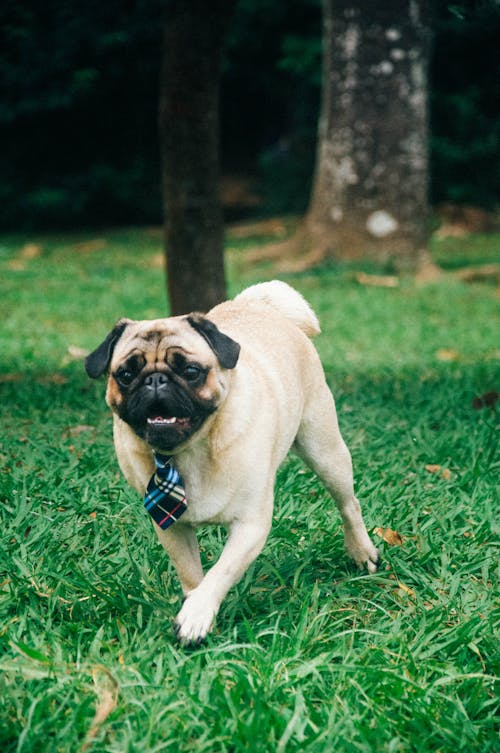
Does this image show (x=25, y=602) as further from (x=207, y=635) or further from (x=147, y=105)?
(x=147, y=105)

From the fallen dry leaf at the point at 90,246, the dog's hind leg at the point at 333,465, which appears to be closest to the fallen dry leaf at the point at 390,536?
the dog's hind leg at the point at 333,465

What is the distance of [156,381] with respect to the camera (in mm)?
2875

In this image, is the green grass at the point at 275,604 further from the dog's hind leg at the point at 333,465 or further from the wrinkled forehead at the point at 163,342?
the wrinkled forehead at the point at 163,342

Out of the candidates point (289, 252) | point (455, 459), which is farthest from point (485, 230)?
point (455, 459)

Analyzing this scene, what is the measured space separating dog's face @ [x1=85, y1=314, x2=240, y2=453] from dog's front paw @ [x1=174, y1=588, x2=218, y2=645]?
484 millimetres

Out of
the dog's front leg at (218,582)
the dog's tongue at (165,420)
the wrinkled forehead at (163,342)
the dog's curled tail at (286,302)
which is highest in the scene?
the wrinkled forehead at (163,342)

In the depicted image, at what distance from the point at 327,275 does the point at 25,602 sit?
798cm

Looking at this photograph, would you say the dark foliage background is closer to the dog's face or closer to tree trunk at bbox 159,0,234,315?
tree trunk at bbox 159,0,234,315

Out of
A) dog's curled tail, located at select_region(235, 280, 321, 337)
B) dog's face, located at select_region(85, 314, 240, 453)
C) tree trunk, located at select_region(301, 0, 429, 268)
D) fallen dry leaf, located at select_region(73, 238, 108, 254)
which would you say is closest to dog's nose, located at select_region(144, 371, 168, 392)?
dog's face, located at select_region(85, 314, 240, 453)

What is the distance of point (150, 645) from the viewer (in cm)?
289

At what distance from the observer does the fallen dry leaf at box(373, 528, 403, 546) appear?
3.82 m

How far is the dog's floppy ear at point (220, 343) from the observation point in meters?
2.95

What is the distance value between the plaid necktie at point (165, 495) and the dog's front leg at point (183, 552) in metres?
0.15

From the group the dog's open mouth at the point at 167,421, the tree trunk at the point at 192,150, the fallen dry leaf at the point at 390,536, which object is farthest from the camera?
the tree trunk at the point at 192,150
